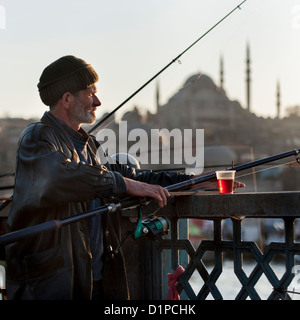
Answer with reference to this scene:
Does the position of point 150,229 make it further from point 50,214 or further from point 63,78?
point 63,78

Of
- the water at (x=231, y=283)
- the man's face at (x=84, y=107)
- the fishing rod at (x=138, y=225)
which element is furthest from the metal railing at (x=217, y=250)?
the water at (x=231, y=283)

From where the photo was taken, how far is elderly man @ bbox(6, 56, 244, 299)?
2512 mm

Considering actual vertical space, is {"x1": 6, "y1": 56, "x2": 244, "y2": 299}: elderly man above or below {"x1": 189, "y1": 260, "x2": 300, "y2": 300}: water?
above

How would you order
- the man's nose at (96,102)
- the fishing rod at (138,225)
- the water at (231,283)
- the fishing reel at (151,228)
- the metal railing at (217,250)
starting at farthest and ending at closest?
1. the water at (231,283)
2. the man's nose at (96,102)
3. the fishing reel at (151,228)
4. the metal railing at (217,250)
5. the fishing rod at (138,225)

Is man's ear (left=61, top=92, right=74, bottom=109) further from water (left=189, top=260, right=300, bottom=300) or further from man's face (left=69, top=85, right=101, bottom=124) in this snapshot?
water (left=189, top=260, right=300, bottom=300)

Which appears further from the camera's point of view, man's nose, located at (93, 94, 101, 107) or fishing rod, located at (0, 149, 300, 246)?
man's nose, located at (93, 94, 101, 107)

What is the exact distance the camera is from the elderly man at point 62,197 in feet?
8.24

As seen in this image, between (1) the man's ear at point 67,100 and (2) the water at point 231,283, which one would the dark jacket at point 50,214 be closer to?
(1) the man's ear at point 67,100

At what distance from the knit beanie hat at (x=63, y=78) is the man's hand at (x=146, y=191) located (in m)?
0.53

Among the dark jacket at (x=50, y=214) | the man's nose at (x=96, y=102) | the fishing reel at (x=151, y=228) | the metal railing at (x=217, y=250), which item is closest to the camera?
the dark jacket at (x=50, y=214)

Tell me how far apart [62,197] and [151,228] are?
53 cm

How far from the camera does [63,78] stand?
9.45ft

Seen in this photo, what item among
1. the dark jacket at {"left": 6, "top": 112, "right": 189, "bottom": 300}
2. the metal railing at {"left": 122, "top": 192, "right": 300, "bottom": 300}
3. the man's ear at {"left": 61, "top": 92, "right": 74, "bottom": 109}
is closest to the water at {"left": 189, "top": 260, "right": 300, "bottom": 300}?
the metal railing at {"left": 122, "top": 192, "right": 300, "bottom": 300}

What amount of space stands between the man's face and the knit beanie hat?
0.04m
